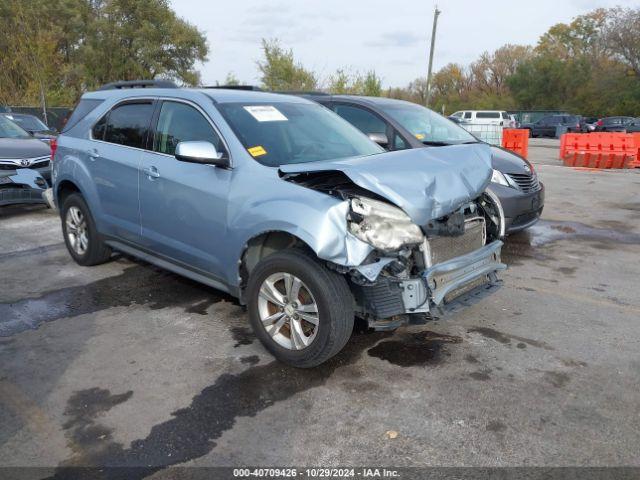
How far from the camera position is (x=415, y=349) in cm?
393

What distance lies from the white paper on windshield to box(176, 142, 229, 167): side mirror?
0.58 meters

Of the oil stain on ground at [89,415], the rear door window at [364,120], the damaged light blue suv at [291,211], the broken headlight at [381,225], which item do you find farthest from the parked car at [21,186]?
the broken headlight at [381,225]

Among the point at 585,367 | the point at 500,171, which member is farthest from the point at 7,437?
the point at 500,171

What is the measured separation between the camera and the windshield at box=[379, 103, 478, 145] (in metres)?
6.90

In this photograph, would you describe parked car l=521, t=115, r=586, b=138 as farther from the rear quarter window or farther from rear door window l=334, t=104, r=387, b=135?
the rear quarter window

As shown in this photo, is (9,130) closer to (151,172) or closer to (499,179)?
(151,172)

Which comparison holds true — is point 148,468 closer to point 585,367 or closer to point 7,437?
point 7,437

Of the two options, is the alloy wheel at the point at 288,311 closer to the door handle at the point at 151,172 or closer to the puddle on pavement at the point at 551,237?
the door handle at the point at 151,172

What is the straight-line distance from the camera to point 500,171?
21.9ft

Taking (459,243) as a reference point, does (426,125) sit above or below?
above

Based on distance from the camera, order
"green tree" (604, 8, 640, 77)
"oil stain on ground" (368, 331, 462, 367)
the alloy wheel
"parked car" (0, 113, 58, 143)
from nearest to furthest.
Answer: the alloy wheel, "oil stain on ground" (368, 331, 462, 367), "parked car" (0, 113, 58, 143), "green tree" (604, 8, 640, 77)

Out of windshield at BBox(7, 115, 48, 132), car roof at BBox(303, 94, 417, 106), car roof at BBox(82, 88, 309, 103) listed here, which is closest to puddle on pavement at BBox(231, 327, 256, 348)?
car roof at BBox(82, 88, 309, 103)

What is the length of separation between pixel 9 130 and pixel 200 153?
7319mm

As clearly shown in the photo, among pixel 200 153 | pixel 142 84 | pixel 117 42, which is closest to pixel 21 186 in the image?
pixel 142 84
